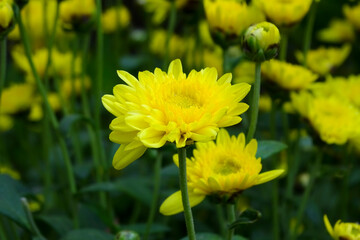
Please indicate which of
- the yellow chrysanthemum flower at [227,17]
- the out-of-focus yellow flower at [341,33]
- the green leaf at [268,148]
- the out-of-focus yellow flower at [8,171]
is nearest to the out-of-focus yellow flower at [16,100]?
the out-of-focus yellow flower at [8,171]

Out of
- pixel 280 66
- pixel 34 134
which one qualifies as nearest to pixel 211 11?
pixel 280 66

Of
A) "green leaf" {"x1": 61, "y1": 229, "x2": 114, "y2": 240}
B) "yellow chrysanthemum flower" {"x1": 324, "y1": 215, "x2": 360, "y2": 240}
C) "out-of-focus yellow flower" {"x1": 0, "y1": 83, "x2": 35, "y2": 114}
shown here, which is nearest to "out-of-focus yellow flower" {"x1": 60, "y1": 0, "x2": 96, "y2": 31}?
"out-of-focus yellow flower" {"x1": 0, "y1": 83, "x2": 35, "y2": 114}

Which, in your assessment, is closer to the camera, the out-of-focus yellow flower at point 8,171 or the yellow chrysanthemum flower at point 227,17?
the yellow chrysanthemum flower at point 227,17

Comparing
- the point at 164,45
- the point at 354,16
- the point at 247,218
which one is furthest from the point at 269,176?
the point at 164,45

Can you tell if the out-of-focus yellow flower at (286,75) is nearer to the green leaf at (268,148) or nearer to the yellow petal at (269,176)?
the green leaf at (268,148)

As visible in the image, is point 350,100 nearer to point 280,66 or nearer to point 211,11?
point 280,66

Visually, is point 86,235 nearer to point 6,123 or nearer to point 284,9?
point 284,9
